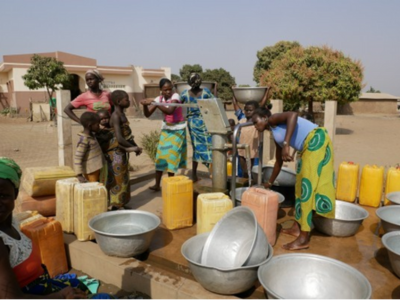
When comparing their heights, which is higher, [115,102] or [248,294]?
[115,102]

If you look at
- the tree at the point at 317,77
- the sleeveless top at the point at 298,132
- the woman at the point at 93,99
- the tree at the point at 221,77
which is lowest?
the sleeveless top at the point at 298,132

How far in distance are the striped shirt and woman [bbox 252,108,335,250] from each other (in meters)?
1.59

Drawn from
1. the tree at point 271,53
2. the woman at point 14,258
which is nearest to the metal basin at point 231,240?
the woman at point 14,258

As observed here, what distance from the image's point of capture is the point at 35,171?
129 inches

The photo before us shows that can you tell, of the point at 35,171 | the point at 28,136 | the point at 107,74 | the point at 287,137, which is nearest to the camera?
the point at 287,137

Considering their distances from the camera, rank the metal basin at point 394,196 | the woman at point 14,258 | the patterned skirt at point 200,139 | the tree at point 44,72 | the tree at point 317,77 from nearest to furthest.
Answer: the woman at point 14,258 → the metal basin at point 394,196 → the patterned skirt at point 200,139 → the tree at point 317,77 → the tree at point 44,72

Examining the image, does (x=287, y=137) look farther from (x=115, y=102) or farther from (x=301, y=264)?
(x=115, y=102)

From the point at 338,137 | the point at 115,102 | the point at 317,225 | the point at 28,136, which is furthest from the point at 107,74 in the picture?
the point at 317,225

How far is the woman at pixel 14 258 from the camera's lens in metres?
1.26

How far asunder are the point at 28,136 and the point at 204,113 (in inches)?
424

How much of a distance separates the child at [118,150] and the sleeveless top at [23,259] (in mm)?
1844

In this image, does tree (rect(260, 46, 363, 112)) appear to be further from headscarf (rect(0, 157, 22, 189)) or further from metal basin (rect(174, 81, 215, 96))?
headscarf (rect(0, 157, 22, 189))

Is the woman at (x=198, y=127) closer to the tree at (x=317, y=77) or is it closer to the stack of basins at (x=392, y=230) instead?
the stack of basins at (x=392, y=230)

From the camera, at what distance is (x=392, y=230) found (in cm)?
259
